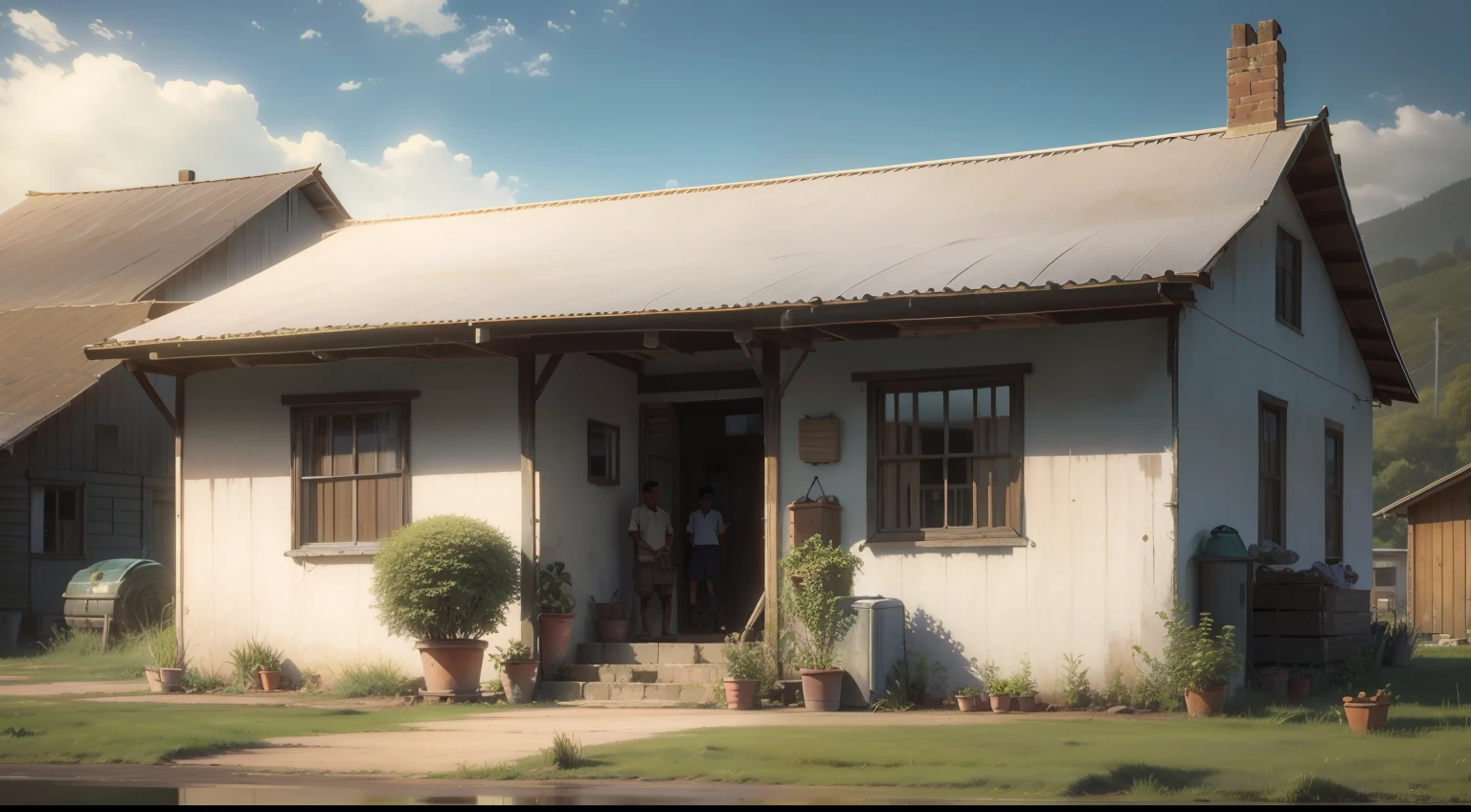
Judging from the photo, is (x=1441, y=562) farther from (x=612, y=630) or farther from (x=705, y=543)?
(x=612, y=630)

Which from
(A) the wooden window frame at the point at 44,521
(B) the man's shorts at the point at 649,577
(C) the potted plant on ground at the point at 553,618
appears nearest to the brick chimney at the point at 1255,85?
(B) the man's shorts at the point at 649,577

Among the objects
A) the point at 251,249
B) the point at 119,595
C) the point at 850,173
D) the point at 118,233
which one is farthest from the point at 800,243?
the point at 118,233

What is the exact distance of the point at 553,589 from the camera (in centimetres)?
1559

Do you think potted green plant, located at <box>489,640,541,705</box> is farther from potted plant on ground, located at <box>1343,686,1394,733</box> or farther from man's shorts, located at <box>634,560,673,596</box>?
potted plant on ground, located at <box>1343,686,1394,733</box>

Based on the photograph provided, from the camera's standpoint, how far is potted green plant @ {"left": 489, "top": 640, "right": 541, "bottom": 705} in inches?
593

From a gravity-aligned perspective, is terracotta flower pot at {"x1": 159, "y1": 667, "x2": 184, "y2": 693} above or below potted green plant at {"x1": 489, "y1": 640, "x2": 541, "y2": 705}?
below

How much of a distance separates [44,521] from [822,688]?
58.3 feet

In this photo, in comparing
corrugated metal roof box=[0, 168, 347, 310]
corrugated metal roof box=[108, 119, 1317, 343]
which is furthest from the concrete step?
corrugated metal roof box=[0, 168, 347, 310]

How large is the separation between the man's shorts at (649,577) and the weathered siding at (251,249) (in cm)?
1598

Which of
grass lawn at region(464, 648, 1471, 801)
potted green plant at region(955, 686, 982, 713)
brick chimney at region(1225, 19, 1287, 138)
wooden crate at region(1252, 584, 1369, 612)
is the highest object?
brick chimney at region(1225, 19, 1287, 138)

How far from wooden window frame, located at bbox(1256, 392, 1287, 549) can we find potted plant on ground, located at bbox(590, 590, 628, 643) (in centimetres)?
670

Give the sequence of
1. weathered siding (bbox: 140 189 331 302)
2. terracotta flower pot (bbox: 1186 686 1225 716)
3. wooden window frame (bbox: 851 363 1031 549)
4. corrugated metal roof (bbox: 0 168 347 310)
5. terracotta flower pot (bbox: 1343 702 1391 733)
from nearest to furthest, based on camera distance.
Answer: terracotta flower pot (bbox: 1343 702 1391 733) → terracotta flower pot (bbox: 1186 686 1225 716) → wooden window frame (bbox: 851 363 1031 549) → corrugated metal roof (bbox: 0 168 347 310) → weathered siding (bbox: 140 189 331 302)

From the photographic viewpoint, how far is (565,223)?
795 inches

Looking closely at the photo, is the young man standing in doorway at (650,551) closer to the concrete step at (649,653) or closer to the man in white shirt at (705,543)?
the man in white shirt at (705,543)
